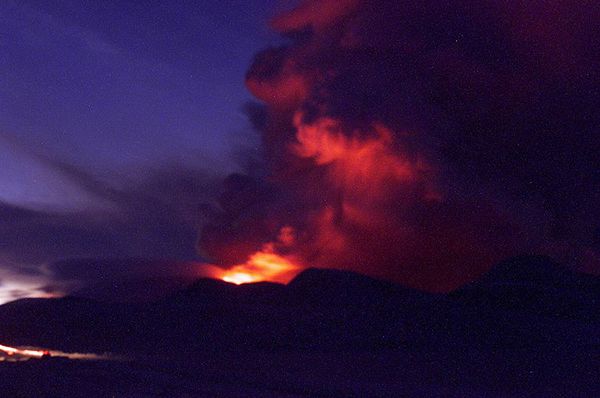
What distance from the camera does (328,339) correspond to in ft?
72.5

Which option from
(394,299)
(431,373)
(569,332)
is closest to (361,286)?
(394,299)

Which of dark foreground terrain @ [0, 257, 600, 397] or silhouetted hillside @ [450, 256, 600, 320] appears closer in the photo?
dark foreground terrain @ [0, 257, 600, 397]

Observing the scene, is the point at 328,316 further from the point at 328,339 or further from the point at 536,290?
the point at 536,290

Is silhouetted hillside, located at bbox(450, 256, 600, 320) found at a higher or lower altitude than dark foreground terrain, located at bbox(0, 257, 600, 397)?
higher

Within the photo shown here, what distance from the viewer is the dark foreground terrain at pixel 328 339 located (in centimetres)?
1280

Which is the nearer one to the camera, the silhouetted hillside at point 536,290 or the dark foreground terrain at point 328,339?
the dark foreground terrain at point 328,339

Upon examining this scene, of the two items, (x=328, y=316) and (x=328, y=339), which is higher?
(x=328, y=316)

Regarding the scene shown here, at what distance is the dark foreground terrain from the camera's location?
12.8m

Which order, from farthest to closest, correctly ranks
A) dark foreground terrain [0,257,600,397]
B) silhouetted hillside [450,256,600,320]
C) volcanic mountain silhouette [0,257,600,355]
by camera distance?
1. silhouetted hillside [450,256,600,320]
2. volcanic mountain silhouette [0,257,600,355]
3. dark foreground terrain [0,257,600,397]

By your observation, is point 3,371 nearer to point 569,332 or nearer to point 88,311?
point 88,311

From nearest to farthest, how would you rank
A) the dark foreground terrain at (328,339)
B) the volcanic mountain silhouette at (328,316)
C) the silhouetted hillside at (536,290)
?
the dark foreground terrain at (328,339) → the volcanic mountain silhouette at (328,316) → the silhouetted hillside at (536,290)

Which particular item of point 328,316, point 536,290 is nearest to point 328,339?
point 328,316

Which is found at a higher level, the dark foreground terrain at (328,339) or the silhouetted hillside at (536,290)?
the silhouetted hillside at (536,290)

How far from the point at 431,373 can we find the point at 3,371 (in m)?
9.53
